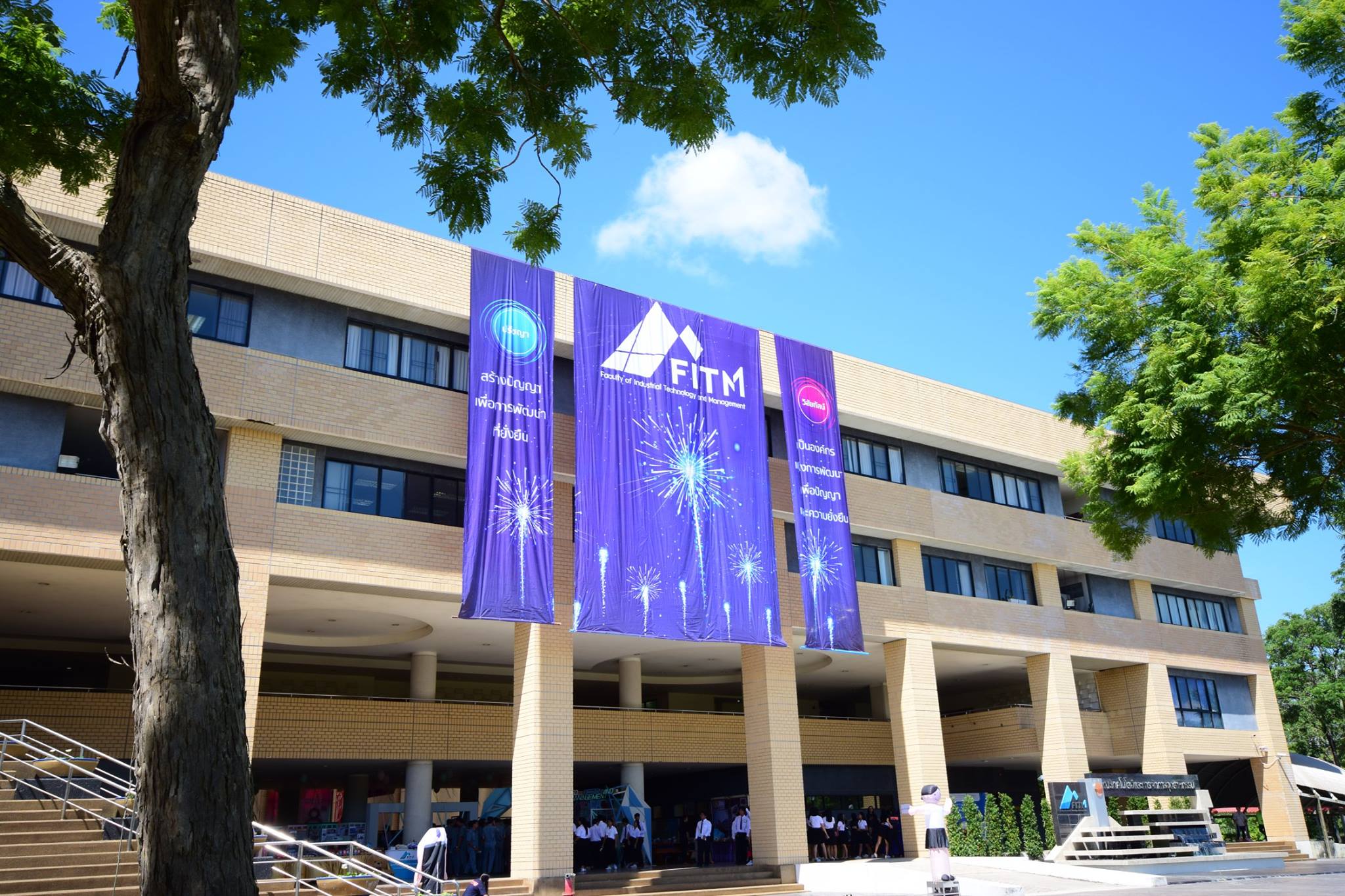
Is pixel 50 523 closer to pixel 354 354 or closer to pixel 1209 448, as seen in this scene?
pixel 354 354

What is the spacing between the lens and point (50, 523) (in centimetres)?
→ 1800

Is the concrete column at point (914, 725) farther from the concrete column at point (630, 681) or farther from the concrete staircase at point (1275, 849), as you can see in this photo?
the concrete staircase at point (1275, 849)

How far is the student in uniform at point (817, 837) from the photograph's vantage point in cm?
2883

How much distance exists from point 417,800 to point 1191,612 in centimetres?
2787

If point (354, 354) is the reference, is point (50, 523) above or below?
below

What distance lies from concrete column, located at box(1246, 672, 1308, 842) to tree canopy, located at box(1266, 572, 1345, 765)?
1956 centimetres

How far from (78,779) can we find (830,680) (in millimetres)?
25399

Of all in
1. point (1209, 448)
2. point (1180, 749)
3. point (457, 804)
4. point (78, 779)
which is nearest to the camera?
point (1209, 448)

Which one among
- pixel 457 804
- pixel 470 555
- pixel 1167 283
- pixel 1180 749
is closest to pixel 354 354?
pixel 470 555

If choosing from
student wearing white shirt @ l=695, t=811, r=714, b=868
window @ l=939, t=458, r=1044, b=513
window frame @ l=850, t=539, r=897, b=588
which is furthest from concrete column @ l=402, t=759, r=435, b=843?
window @ l=939, t=458, r=1044, b=513

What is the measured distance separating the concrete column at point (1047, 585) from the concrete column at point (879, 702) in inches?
275

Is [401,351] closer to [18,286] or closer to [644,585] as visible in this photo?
[18,286]

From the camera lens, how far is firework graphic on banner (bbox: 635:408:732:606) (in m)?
22.5

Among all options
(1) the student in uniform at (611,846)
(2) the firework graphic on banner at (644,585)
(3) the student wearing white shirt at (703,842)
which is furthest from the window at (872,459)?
(1) the student in uniform at (611,846)
